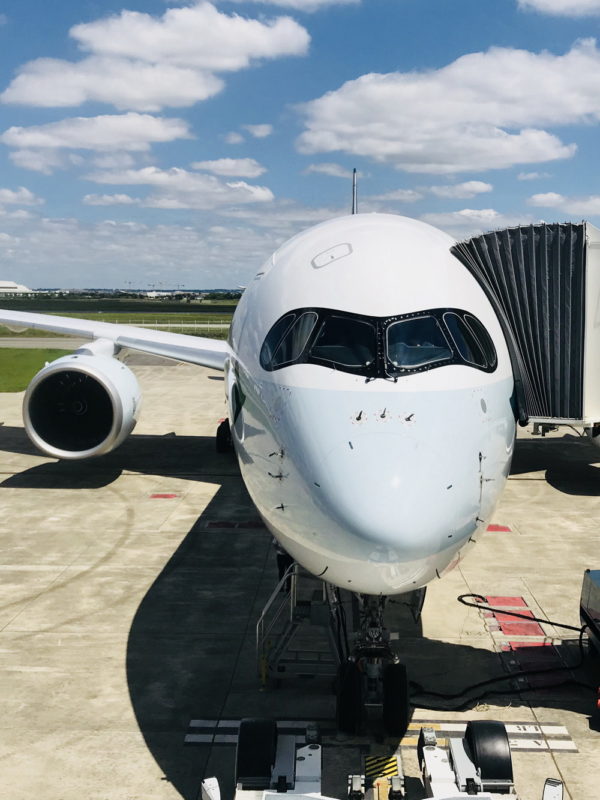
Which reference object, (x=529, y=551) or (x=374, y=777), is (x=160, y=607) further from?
(x=529, y=551)

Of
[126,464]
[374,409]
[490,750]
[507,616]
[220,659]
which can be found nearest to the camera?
[374,409]

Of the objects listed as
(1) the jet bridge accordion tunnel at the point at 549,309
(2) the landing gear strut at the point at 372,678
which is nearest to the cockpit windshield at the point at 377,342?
(1) the jet bridge accordion tunnel at the point at 549,309

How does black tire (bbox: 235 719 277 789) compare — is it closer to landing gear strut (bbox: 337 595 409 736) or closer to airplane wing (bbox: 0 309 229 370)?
landing gear strut (bbox: 337 595 409 736)

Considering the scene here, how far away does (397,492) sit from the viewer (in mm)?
5301

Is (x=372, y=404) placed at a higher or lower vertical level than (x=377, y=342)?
lower

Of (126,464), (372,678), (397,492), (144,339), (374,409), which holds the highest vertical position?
(374,409)

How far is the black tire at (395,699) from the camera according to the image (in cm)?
712

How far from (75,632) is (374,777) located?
4.68 metres

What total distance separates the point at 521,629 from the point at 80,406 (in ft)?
36.0

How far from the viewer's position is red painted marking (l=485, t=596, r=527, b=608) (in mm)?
10656

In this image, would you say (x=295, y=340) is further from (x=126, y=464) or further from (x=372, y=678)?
(x=126, y=464)

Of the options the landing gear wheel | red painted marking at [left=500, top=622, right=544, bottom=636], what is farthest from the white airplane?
the landing gear wheel

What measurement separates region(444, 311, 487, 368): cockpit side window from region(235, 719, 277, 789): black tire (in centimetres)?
348

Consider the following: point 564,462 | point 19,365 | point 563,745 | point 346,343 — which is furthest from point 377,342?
point 19,365
